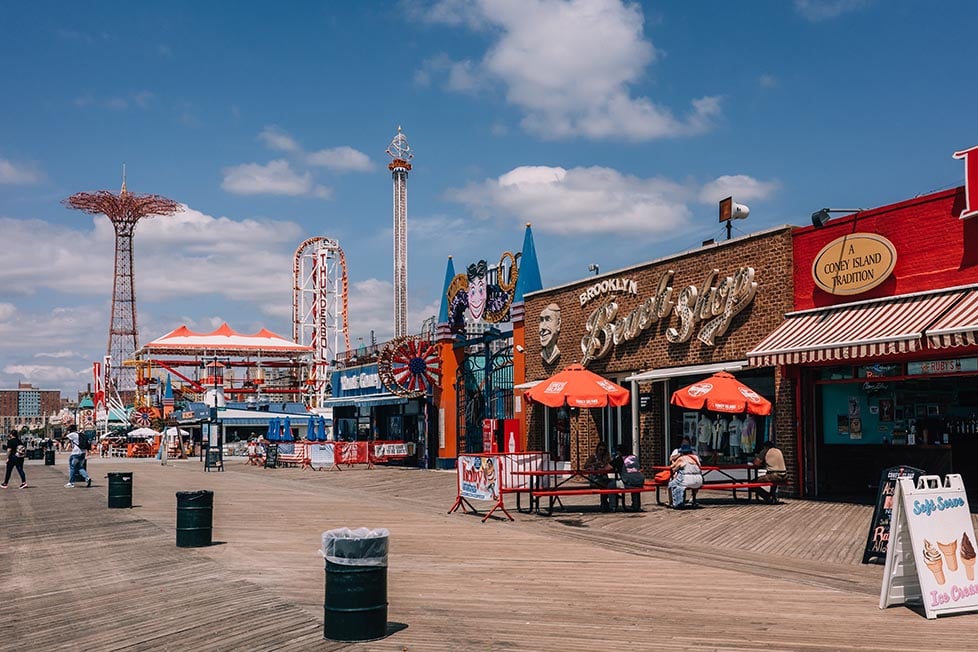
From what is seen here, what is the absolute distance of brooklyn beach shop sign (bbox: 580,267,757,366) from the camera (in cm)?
1972

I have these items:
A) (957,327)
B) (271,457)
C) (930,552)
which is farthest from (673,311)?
(271,457)

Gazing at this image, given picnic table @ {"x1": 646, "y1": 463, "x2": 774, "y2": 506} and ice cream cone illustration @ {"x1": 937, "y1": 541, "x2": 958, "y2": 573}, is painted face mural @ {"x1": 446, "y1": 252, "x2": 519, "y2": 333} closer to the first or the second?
picnic table @ {"x1": 646, "y1": 463, "x2": 774, "y2": 506}

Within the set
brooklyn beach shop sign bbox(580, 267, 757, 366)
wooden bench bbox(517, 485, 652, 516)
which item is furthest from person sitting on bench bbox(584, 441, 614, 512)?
brooklyn beach shop sign bbox(580, 267, 757, 366)

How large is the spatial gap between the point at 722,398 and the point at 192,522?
9.55 meters

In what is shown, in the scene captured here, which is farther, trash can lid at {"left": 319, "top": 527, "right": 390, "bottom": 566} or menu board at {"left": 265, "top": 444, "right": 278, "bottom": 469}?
menu board at {"left": 265, "top": 444, "right": 278, "bottom": 469}

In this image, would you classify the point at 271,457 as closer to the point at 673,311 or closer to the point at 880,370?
the point at 673,311

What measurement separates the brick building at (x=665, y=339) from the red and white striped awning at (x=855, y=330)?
1.04 m

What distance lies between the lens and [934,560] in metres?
8.08

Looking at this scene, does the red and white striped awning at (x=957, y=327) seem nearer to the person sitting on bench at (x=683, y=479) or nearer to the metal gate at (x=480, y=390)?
the person sitting on bench at (x=683, y=479)

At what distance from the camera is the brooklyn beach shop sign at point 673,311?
19.7m

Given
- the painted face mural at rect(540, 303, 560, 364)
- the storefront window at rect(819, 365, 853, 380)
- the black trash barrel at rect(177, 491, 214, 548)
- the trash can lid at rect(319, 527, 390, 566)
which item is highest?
the painted face mural at rect(540, 303, 560, 364)

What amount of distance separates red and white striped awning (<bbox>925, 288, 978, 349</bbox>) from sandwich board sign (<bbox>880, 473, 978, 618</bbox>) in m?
6.07

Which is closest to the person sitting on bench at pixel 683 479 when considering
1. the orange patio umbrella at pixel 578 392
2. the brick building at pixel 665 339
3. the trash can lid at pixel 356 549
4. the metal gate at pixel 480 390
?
the orange patio umbrella at pixel 578 392

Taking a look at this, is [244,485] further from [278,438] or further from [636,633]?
[278,438]
